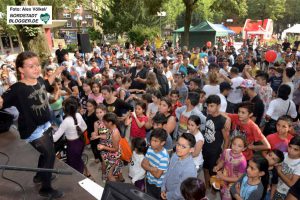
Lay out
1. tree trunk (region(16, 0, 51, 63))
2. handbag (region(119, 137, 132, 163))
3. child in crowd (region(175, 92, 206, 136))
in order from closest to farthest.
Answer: handbag (region(119, 137, 132, 163)) < child in crowd (region(175, 92, 206, 136)) < tree trunk (region(16, 0, 51, 63))

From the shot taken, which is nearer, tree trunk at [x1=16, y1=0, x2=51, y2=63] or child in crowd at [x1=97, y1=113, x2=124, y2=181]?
child in crowd at [x1=97, y1=113, x2=124, y2=181]

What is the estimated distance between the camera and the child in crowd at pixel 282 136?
3.67 meters

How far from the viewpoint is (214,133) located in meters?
3.97

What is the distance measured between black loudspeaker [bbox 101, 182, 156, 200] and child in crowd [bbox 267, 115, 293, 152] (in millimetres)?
2783

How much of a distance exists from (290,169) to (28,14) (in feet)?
23.1

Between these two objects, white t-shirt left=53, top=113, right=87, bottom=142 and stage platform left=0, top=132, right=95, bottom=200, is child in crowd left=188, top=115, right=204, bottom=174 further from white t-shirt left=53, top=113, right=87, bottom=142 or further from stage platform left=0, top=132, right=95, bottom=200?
white t-shirt left=53, top=113, right=87, bottom=142

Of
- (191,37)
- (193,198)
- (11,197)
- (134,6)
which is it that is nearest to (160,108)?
(193,198)

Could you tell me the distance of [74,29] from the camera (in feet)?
215

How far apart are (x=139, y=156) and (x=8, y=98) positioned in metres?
1.89

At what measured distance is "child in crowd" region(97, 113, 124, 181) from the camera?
13.1 ft

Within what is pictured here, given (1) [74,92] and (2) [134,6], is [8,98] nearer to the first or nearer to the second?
(1) [74,92]

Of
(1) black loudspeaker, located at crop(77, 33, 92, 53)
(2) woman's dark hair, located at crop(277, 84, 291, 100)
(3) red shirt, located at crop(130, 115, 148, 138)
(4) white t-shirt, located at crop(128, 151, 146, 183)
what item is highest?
(1) black loudspeaker, located at crop(77, 33, 92, 53)

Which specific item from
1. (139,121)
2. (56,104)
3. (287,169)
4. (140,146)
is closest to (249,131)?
(287,169)

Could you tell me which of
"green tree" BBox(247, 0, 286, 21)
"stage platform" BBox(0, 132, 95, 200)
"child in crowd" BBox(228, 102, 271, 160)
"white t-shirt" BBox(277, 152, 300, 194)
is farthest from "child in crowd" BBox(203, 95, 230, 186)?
"green tree" BBox(247, 0, 286, 21)
